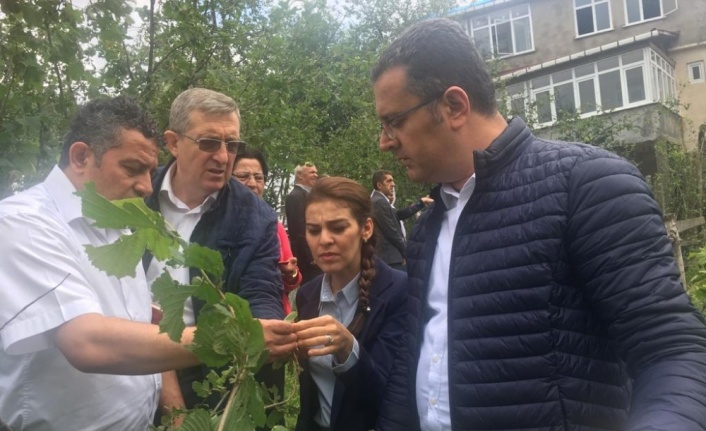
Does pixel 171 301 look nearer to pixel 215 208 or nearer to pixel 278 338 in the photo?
pixel 278 338

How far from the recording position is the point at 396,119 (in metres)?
2.11

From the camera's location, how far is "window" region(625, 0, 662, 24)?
3081 centimetres

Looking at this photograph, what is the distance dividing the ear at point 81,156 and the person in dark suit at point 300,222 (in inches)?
124

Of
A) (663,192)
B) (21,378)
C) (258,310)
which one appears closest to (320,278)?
(258,310)

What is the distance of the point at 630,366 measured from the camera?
5.37 feet

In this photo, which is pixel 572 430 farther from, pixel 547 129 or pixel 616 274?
pixel 547 129

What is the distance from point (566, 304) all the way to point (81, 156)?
1.81m

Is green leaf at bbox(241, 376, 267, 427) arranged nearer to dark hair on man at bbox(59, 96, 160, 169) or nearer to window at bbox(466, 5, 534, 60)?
dark hair on man at bbox(59, 96, 160, 169)

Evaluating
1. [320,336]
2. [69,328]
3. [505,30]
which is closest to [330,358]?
[320,336]

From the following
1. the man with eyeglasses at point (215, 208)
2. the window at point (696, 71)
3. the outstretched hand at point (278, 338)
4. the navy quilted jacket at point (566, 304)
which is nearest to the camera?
the navy quilted jacket at point (566, 304)

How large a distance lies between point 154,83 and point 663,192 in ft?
52.1

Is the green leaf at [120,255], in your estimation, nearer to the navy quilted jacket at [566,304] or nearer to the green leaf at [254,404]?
the green leaf at [254,404]

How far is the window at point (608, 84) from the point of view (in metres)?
26.4

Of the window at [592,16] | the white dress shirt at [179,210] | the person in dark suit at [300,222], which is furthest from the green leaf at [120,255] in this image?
the window at [592,16]
